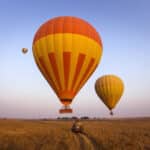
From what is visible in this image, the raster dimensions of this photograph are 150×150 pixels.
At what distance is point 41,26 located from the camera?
20.4 meters

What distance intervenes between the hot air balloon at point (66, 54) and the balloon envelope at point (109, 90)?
612 inches

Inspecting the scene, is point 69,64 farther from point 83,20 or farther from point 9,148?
point 9,148

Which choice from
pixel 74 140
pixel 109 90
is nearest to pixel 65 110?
pixel 74 140

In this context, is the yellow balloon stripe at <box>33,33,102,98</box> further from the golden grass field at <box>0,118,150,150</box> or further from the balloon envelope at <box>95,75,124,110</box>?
the balloon envelope at <box>95,75,124,110</box>

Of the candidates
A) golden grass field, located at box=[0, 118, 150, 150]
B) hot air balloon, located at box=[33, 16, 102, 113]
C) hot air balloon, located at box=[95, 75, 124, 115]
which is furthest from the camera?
hot air balloon, located at box=[95, 75, 124, 115]

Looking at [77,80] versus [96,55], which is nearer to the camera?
[77,80]

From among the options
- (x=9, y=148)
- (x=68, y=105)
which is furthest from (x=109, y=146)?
(x=9, y=148)

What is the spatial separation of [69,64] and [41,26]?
15.8 ft

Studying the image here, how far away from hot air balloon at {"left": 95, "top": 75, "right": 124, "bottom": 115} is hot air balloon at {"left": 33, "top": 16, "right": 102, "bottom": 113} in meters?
15.5

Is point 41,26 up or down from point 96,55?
up

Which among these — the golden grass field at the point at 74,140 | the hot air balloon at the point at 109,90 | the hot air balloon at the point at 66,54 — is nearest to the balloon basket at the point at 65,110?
the hot air balloon at the point at 66,54

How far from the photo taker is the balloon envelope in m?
34.8

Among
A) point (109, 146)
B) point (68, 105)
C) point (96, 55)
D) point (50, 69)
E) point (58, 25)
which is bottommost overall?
point (109, 146)

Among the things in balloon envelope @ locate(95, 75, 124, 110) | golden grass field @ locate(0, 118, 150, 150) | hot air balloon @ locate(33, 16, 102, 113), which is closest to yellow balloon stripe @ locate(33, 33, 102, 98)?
hot air balloon @ locate(33, 16, 102, 113)
